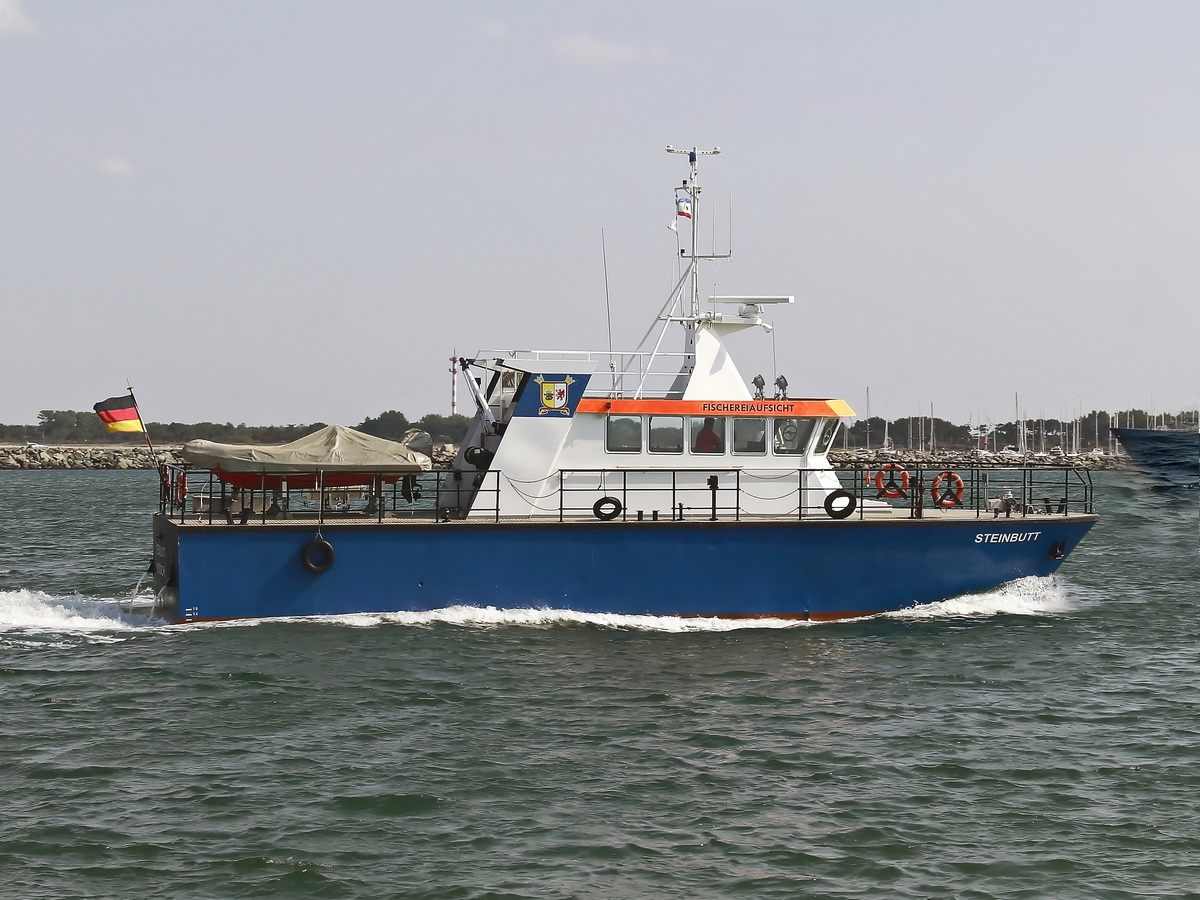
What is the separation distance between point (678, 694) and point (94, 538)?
74.5 feet

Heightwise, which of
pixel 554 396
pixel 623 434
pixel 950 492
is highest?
pixel 554 396

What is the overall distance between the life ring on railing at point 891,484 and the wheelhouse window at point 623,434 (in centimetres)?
344

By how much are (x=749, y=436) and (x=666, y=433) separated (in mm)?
1212

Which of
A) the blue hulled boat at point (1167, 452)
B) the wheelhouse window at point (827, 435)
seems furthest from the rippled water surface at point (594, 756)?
the blue hulled boat at point (1167, 452)

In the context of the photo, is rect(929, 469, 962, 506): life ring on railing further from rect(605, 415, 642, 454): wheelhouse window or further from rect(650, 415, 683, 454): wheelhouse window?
rect(605, 415, 642, 454): wheelhouse window

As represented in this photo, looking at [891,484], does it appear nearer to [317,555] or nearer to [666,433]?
[666,433]

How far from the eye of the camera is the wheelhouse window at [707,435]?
16000mm

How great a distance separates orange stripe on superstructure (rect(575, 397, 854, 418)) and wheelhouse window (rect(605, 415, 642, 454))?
14cm

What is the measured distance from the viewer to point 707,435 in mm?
16047

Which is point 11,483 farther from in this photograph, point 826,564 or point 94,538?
point 826,564

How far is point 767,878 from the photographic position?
24.9ft

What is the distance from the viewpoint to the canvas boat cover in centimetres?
1488

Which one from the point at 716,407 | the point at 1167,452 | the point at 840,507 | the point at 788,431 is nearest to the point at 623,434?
the point at 716,407

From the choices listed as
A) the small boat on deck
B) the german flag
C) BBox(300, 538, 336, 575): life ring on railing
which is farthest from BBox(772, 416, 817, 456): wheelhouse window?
the german flag
